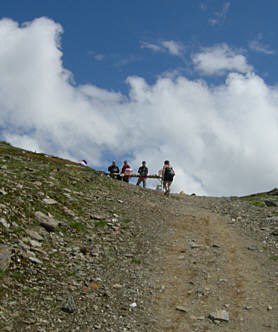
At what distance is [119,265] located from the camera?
13156 millimetres

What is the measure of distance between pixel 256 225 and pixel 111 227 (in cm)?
937

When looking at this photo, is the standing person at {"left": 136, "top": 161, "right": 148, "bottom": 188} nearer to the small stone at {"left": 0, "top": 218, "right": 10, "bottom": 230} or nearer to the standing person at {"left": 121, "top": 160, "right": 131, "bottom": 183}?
the standing person at {"left": 121, "top": 160, "right": 131, "bottom": 183}

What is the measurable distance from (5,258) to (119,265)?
4240 millimetres

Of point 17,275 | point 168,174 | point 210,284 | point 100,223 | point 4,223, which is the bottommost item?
point 17,275

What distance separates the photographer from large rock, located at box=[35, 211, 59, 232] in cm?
1401

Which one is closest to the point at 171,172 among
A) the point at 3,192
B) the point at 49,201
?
the point at 49,201

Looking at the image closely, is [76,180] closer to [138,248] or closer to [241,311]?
[138,248]

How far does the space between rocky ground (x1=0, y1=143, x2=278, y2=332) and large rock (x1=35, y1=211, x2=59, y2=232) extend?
0.04m

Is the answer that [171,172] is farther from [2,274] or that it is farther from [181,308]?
[2,274]

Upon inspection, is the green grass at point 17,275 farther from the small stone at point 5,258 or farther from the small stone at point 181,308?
the small stone at point 181,308

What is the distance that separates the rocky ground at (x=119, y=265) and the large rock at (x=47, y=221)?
4cm

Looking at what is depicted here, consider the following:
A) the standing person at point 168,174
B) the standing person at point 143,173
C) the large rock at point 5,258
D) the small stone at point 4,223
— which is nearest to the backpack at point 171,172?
the standing person at point 168,174

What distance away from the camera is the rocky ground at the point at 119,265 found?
380 inches

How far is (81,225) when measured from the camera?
1577 cm
